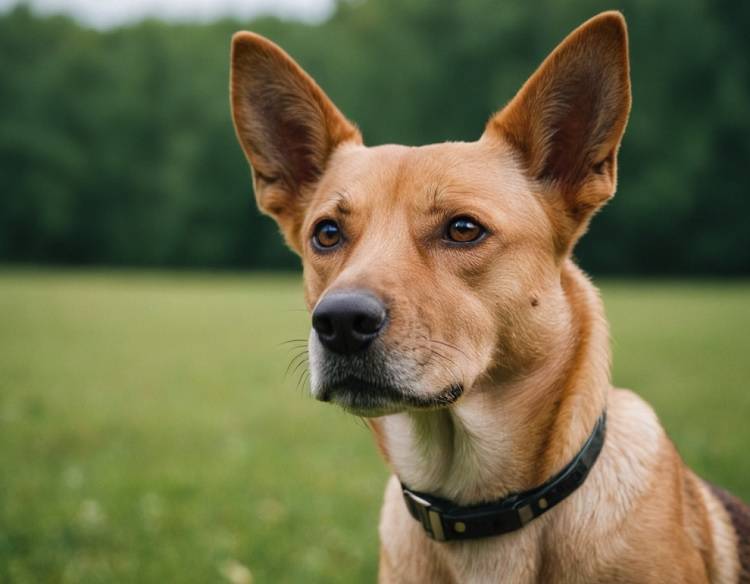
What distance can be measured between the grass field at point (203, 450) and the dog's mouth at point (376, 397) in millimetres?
1390

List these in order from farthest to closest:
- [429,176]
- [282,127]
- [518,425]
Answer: [282,127] → [429,176] → [518,425]

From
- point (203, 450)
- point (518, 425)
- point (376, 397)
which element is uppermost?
point (376, 397)

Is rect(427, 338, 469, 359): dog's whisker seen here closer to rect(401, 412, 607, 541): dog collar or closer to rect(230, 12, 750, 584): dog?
rect(230, 12, 750, 584): dog

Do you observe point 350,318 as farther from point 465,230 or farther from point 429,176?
point 429,176

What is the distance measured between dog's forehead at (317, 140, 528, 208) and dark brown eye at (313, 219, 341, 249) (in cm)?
12

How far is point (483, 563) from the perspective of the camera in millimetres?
2684

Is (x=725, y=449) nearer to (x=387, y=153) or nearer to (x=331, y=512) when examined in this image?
(x=331, y=512)

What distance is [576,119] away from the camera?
3066 millimetres

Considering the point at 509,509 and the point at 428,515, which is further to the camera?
the point at 428,515

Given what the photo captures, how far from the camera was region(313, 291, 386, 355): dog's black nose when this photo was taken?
2.41 m

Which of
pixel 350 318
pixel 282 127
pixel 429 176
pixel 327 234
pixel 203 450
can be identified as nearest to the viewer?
pixel 350 318

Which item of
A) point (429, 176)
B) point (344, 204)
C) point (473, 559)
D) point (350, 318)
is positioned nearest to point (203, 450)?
point (344, 204)

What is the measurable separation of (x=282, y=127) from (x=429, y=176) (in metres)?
1.02

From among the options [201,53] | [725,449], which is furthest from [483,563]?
[201,53]
